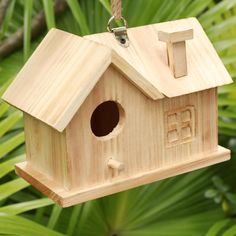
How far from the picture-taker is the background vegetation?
1.93 m

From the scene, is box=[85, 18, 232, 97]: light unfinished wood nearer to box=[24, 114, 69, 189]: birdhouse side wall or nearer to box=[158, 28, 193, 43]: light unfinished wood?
box=[158, 28, 193, 43]: light unfinished wood

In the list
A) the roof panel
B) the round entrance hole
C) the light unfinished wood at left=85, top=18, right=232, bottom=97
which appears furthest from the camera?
the round entrance hole

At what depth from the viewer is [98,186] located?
4.40 ft

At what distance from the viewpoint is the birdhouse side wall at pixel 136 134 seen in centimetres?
131

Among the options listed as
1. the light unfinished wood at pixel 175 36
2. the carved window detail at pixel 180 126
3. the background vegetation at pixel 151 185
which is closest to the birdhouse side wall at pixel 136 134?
the carved window detail at pixel 180 126

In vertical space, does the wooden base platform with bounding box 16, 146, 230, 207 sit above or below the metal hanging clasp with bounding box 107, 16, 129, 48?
below

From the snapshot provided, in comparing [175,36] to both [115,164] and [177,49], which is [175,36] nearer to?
[177,49]

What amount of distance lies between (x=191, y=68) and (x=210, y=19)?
52cm

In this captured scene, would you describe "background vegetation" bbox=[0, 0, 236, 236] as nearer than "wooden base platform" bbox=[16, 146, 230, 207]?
No

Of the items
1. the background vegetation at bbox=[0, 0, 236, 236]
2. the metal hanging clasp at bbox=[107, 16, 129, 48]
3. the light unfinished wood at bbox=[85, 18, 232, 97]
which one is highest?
the metal hanging clasp at bbox=[107, 16, 129, 48]

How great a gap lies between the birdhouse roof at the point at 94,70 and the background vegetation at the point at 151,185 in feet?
1.25

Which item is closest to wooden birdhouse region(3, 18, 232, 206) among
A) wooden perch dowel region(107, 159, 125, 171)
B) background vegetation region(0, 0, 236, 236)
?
wooden perch dowel region(107, 159, 125, 171)

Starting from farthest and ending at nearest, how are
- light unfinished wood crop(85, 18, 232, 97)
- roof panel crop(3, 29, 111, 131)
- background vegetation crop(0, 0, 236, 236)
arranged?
1. background vegetation crop(0, 0, 236, 236)
2. light unfinished wood crop(85, 18, 232, 97)
3. roof panel crop(3, 29, 111, 131)

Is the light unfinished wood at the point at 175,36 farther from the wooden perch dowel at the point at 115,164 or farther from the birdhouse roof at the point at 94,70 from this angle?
the wooden perch dowel at the point at 115,164
